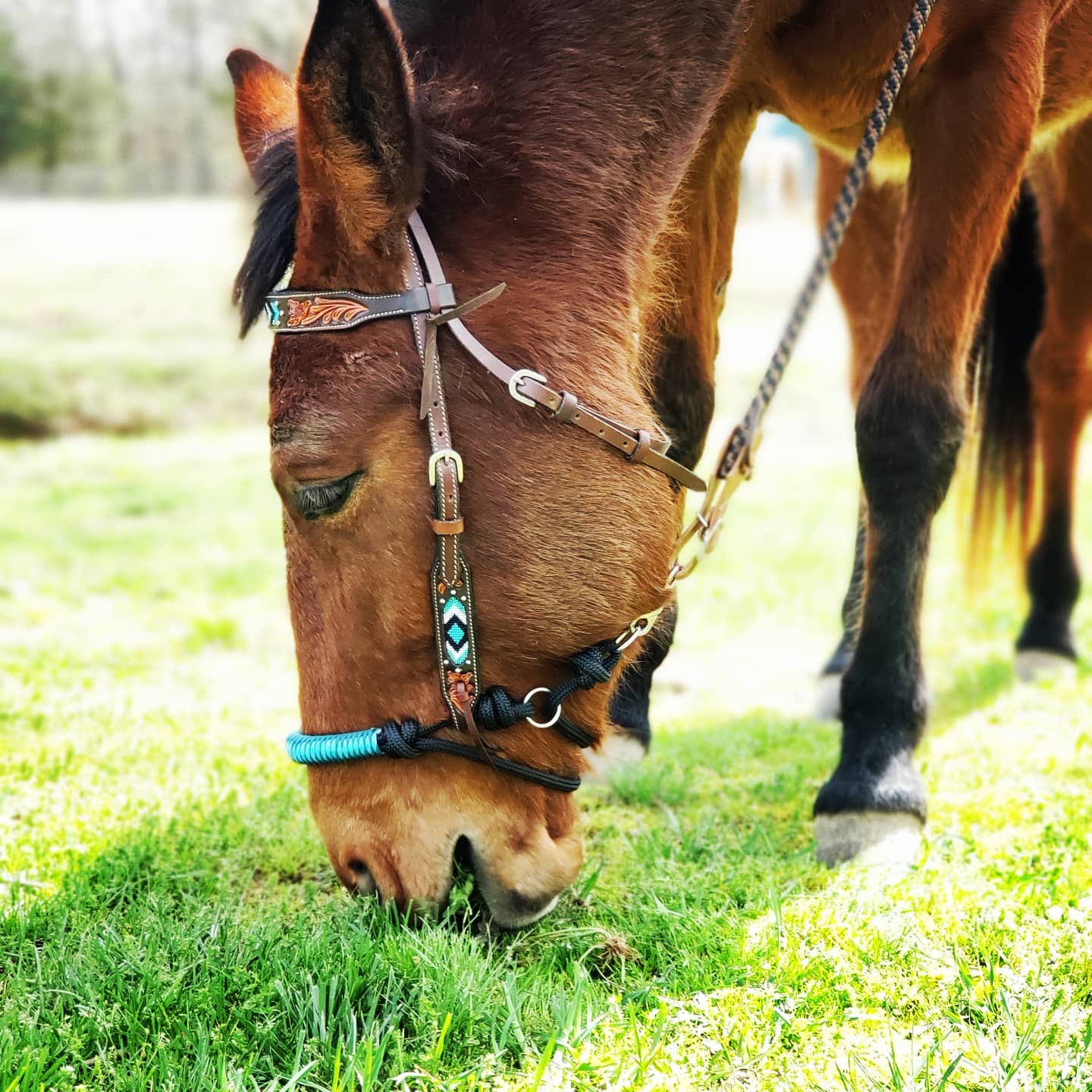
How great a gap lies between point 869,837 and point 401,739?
49.5 inches

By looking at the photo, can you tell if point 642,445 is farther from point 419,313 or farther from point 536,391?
point 419,313

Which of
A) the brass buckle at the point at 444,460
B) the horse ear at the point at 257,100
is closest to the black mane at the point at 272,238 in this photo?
the horse ear at the point at 257,100

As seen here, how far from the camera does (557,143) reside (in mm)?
2285

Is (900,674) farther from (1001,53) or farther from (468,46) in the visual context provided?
(468,46)

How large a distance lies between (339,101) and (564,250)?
1.79ft

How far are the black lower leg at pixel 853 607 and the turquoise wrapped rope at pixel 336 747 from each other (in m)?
1.44

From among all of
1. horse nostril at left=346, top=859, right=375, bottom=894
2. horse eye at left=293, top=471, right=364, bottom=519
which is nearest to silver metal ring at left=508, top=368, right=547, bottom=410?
horse eye at left=293, top=471, right=364, bottom=519

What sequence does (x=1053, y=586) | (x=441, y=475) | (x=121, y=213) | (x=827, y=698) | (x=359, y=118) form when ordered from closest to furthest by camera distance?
(x=359, y=118)
(x=441, y=475)
(x=827, y=698)
(x=1053, y=586)
(x=121, y=213)

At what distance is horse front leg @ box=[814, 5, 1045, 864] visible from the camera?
265cm

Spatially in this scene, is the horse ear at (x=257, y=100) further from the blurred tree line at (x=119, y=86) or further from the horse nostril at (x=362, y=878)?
the blurred tree line at (x=119, y=86)

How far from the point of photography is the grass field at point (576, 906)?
6.12 feet

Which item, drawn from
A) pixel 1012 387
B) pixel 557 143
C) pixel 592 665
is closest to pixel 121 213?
pixel 1012 387

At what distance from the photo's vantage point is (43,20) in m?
10.9

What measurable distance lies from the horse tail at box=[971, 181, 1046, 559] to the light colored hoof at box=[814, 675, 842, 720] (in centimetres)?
100
